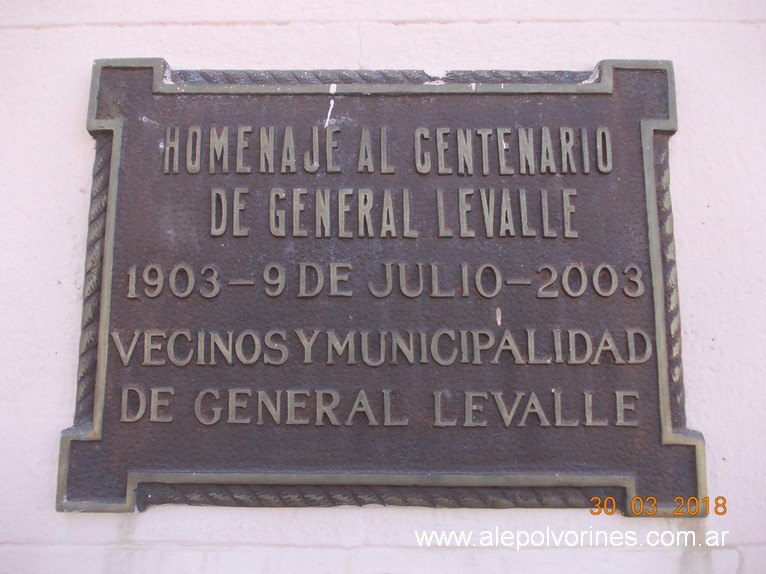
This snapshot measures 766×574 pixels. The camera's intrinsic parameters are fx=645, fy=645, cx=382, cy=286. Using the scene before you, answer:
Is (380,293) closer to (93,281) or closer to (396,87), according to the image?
(396,87)

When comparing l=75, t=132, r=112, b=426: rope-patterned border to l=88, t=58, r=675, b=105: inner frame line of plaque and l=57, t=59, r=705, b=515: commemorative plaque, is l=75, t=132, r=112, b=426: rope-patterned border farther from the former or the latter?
l=88, t=58, r=675, b=105: inner frame line of plaque

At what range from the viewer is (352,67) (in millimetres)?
2188

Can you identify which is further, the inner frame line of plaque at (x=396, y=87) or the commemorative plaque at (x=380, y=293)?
the inner frame line of plaque at (x=396, y=87)

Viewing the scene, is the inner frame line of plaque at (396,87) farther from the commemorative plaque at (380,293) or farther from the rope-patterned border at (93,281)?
the rope-patterned border at (93,281)

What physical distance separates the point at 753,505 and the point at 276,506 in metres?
1.44

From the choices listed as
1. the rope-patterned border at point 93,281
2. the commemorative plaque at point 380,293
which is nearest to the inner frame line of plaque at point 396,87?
the commemorative plaque at point 380,293

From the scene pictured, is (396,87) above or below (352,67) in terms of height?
below

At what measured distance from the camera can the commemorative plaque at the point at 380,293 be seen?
6.27 feet

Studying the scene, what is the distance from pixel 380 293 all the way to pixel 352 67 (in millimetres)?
798

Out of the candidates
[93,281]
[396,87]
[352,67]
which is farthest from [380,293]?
[93,281]

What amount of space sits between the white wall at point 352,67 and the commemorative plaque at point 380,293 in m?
0.09

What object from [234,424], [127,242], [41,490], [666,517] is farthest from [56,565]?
[666,517]

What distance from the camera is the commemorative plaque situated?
191cm

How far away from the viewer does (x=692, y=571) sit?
6.31 feet
